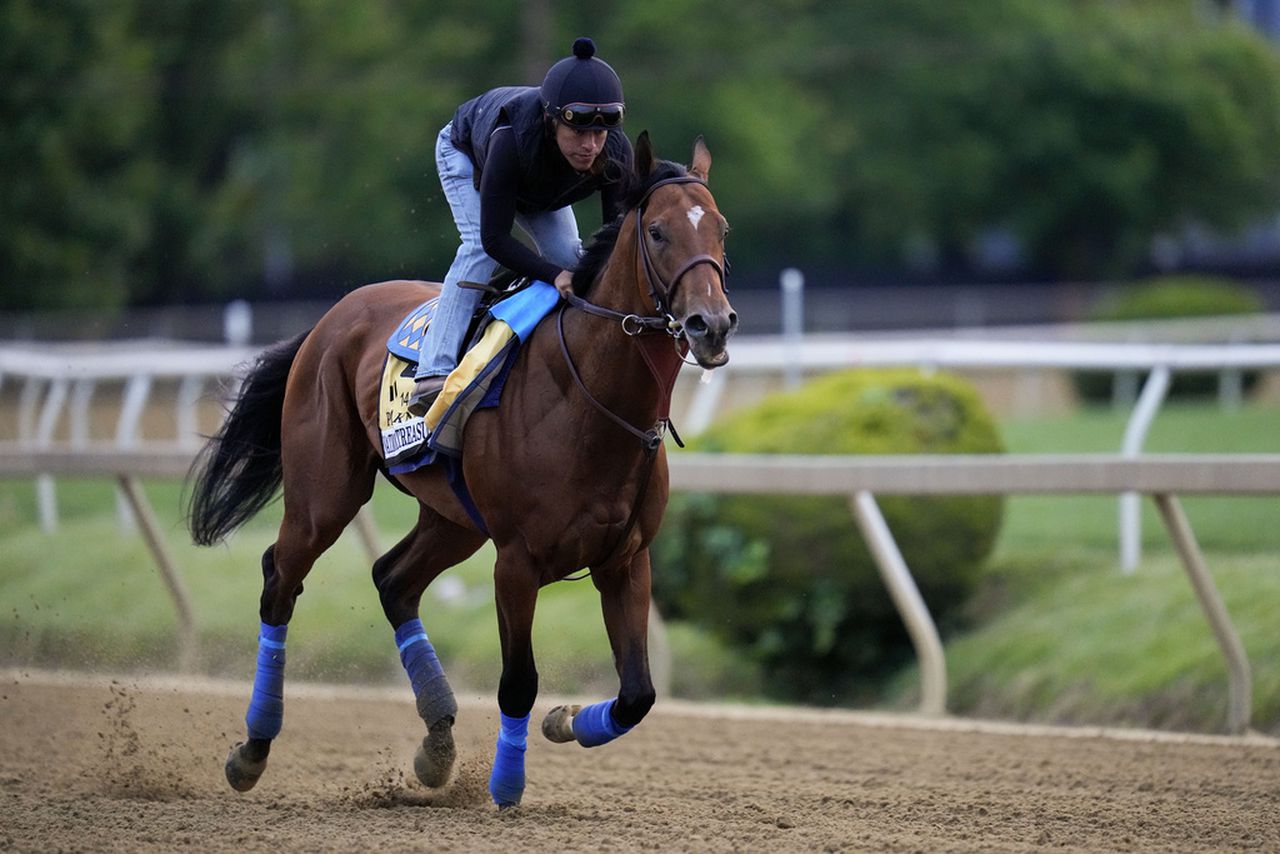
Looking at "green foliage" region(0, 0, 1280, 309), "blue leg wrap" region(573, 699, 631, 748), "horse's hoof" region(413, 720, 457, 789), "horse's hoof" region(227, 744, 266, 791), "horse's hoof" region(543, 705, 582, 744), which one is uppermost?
"blue leg wrap" region(573, 699, 631, 748)

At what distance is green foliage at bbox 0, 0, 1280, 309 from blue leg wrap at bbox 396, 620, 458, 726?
20.7m

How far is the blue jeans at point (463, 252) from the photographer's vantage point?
552 centimetres

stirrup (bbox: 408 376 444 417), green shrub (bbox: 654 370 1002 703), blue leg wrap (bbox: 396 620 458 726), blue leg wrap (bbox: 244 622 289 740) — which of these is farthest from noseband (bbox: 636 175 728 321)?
green shrub (bbox: 654 370 1002 703)

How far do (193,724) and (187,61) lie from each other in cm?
2304

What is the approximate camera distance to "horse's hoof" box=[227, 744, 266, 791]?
5.78 meters

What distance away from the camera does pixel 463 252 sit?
560cm

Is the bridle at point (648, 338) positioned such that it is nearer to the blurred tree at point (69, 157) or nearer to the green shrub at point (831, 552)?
the green shrub at point (831, 552)

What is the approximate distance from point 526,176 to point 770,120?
27426 mm

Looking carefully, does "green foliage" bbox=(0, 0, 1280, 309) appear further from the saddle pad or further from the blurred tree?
the saddle pad

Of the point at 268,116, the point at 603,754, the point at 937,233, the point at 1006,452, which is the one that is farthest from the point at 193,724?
the point at 937,233

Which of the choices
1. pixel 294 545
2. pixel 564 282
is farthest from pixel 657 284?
pixel 294 545

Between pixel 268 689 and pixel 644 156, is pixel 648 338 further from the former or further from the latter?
pixel 268 689

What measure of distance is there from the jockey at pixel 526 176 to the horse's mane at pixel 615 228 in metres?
0.04

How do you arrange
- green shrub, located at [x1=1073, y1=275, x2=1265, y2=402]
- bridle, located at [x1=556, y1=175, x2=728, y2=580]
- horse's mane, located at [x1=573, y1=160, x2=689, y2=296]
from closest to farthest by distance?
bridle, located at [x1=556, y1=175, x2=728, y2=580] → horse's mane, located at [x1=573, y1=160, x2=689, y2=296] → green shrub, located at [x1=1073, y1=275, x2=1265, y2=402]
